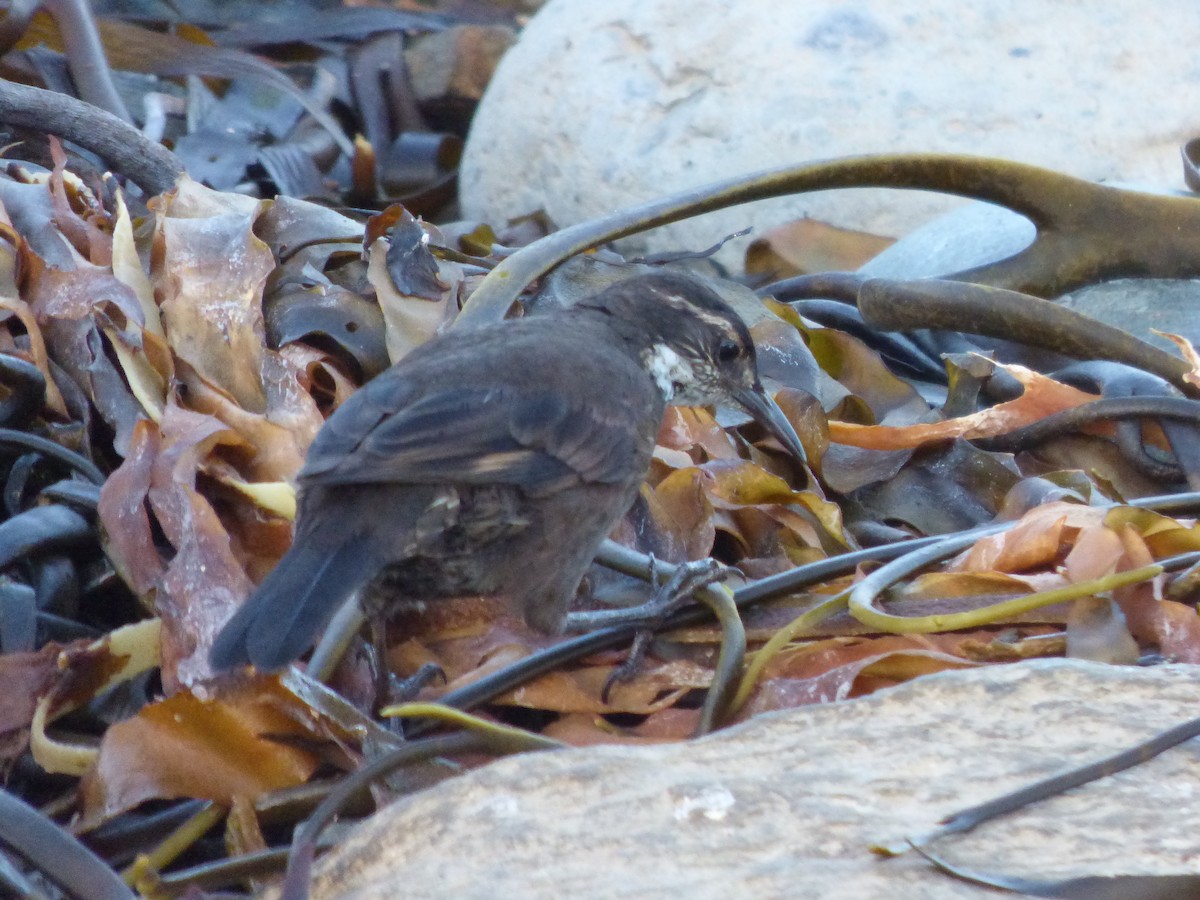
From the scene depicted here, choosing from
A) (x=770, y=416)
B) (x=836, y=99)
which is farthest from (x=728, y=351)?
(x=836, y=99)

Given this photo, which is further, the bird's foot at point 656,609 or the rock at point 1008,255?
the rock at point 1008,255

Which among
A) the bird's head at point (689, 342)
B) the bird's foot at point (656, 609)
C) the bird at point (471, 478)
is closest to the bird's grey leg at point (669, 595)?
the bird's foot at point (656, 609)

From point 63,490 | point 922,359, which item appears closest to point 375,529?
point 63,490

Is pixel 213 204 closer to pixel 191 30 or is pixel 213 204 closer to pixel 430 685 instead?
pixel 430 685

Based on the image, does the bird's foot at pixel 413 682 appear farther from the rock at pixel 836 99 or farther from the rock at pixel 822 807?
the rock at pixel 836 99

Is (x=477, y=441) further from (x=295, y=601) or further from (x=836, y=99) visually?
(x=836, y=99)

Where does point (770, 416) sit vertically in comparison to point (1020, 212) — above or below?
below
